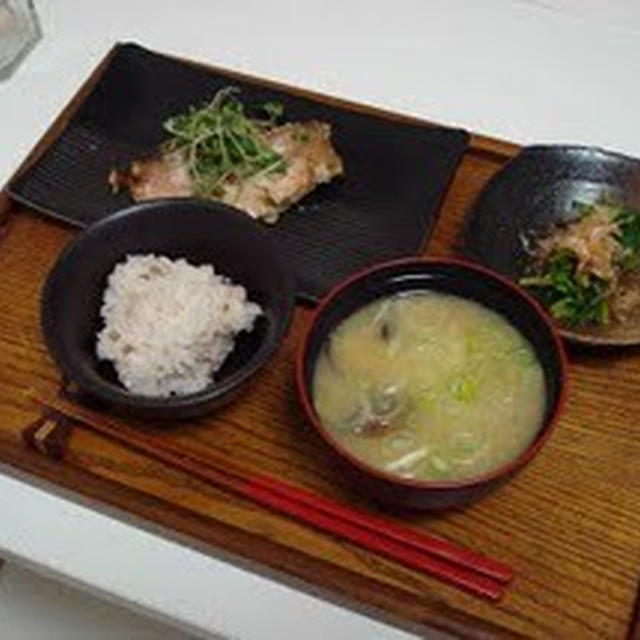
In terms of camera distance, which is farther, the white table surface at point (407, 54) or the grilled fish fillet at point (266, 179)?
the white table surface at point (407, 54)

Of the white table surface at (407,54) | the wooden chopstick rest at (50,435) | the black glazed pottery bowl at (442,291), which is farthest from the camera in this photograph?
the white table surface at (407,54)

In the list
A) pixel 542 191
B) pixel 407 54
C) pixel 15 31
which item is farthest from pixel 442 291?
pixel 15 31

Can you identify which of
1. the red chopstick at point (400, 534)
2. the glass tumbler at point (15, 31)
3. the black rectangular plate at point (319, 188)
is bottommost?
the red chopstick at point (400, 534)

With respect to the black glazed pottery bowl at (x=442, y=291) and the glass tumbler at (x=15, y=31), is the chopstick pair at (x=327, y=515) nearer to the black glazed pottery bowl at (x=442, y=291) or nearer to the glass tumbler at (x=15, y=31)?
the black glazed pottery bowl at (x=442, y=291)

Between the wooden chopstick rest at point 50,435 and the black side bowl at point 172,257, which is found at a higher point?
the black side bowl at point 172,257

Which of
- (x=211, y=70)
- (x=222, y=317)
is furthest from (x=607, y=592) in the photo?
(x=211, y=70)

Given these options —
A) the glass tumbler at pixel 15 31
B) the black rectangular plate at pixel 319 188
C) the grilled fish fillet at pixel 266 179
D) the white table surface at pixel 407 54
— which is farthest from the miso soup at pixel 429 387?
the glass tumbler at pixel 15 31

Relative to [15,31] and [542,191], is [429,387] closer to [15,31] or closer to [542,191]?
[542,191]
